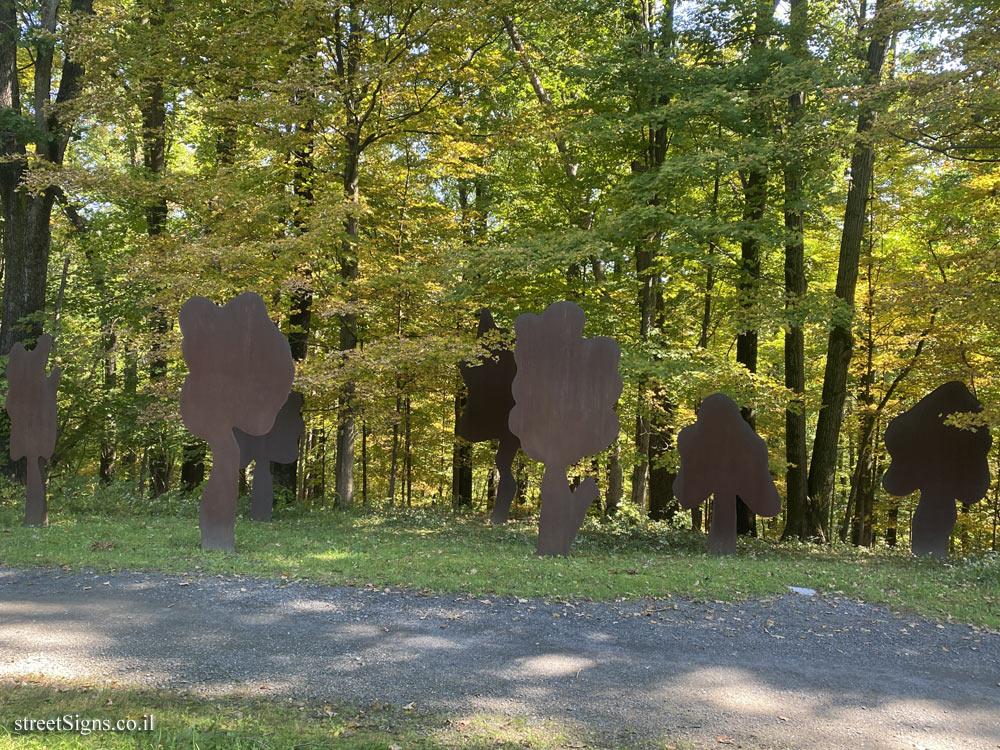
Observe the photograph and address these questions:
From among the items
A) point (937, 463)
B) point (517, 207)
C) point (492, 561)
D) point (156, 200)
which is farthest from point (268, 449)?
point (937, 463)

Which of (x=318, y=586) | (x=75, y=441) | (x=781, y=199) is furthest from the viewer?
(x=75, y=441)

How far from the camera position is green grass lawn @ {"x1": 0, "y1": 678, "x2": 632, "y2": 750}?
12.4 feet

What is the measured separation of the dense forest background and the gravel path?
18.7 feet

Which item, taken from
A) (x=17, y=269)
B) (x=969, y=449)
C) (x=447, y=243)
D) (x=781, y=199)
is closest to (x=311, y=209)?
(x=447, y=243)

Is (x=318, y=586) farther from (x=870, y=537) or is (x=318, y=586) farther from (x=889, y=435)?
(x=870, y=537)

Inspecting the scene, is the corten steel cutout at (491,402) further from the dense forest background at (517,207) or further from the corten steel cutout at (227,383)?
the corten steel cutout at (227,383)

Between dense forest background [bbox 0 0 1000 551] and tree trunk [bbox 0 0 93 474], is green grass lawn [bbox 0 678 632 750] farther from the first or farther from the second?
tree trunk [bbox 0 0 93 474]

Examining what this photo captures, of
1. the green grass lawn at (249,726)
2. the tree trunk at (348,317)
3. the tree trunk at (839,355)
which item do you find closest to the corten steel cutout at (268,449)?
the tree trunk at (348,317)

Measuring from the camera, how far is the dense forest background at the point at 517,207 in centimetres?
1278

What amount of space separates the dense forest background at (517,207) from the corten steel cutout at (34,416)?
1.90 m

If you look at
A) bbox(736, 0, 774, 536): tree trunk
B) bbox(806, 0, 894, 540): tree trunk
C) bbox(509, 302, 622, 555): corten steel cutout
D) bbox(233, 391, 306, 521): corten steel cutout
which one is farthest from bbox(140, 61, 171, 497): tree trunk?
bbox(806, 0, 894, 540): tree trunk

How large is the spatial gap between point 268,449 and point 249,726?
9.70m

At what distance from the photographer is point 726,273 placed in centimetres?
1523

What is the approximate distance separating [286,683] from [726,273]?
42.1ft
